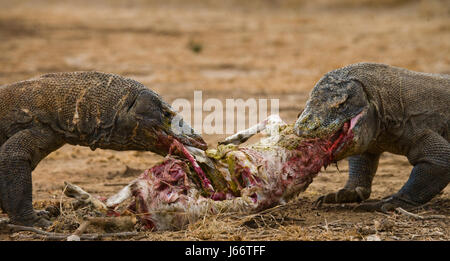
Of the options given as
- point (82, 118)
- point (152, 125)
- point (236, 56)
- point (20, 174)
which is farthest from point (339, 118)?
point (236, 56)

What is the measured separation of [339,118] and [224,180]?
A: 1083 mm

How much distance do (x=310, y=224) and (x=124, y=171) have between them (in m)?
3.37

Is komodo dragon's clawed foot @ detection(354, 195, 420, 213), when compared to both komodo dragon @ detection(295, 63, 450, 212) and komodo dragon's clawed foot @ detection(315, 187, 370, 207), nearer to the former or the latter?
komodo dragon @ detection(295, 63, 450, 212)

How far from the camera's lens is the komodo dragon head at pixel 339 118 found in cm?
614

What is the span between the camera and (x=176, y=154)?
6164mm

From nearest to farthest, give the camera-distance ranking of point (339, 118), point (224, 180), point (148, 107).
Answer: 1. point (224, 180)
2. point (339, 118)
3. point (148, 107)

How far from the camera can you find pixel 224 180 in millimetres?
6082

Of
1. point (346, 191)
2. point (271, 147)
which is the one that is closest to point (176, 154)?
point (271, 147)

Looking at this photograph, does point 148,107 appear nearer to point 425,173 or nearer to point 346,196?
point 346,196

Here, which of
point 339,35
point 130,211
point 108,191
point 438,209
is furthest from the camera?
point 339,35

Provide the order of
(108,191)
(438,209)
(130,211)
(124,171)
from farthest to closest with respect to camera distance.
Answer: (124,171), (108,191), (438,209), (130,211)

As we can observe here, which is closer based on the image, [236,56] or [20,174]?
[20,174]

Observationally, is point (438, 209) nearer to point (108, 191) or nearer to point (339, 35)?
point (108, 191)

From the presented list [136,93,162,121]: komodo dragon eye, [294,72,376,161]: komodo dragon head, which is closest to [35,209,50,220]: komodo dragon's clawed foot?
[136,93,162,121]: komodo dragon eye
